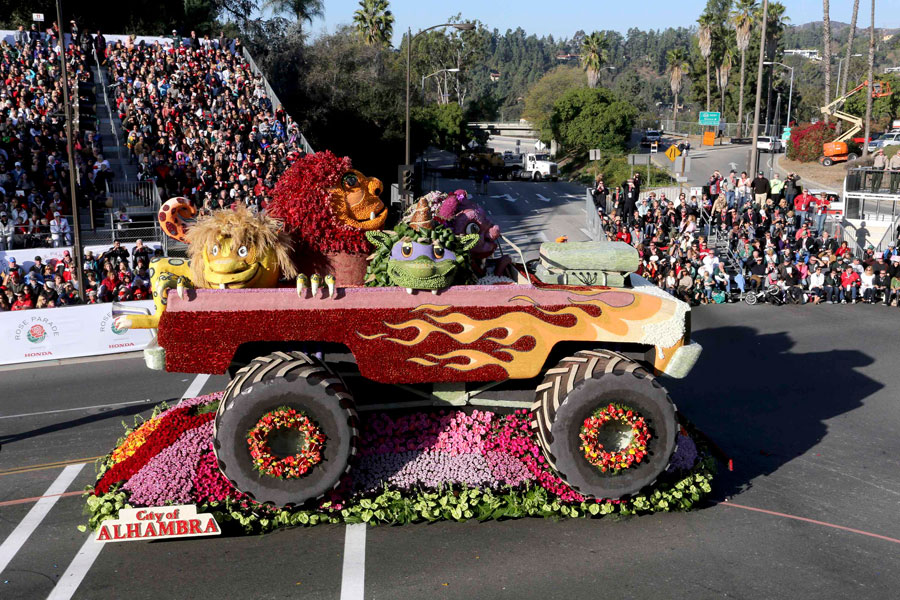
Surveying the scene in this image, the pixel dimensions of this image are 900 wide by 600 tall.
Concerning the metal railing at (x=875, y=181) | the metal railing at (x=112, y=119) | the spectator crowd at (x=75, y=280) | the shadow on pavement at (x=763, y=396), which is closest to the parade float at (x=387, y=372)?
the shadow on pavement at (x=763, y=396)

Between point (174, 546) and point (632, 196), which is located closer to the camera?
point (174, 546)

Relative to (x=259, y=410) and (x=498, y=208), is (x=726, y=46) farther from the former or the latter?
(x=259, y=410)

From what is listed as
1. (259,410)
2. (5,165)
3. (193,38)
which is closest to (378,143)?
(193,38)

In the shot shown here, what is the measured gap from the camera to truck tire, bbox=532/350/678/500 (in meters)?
8.85

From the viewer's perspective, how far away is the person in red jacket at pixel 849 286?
22734mm

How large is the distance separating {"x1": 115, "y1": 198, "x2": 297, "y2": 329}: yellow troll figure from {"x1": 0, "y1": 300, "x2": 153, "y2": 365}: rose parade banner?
8.70 metres

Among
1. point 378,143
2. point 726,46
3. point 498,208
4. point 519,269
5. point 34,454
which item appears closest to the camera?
point 519,269

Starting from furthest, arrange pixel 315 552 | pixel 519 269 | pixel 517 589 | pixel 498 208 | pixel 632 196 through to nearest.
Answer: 1. pixel 498 208
2. pixel 632 196
3. pixel 519 269
4. pixel 315 552
5. pixel 517 589

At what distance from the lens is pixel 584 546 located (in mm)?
8734

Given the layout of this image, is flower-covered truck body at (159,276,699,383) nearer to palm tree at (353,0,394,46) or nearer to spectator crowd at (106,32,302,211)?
spectator crowd at (106,32,302,211)

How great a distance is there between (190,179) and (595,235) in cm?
1409

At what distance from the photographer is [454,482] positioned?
369 inches

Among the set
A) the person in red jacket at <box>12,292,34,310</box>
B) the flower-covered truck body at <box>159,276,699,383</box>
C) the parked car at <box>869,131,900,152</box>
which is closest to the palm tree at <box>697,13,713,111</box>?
the parked car at <box>869,131,900,152</box>

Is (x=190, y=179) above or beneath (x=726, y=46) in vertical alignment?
beneath
